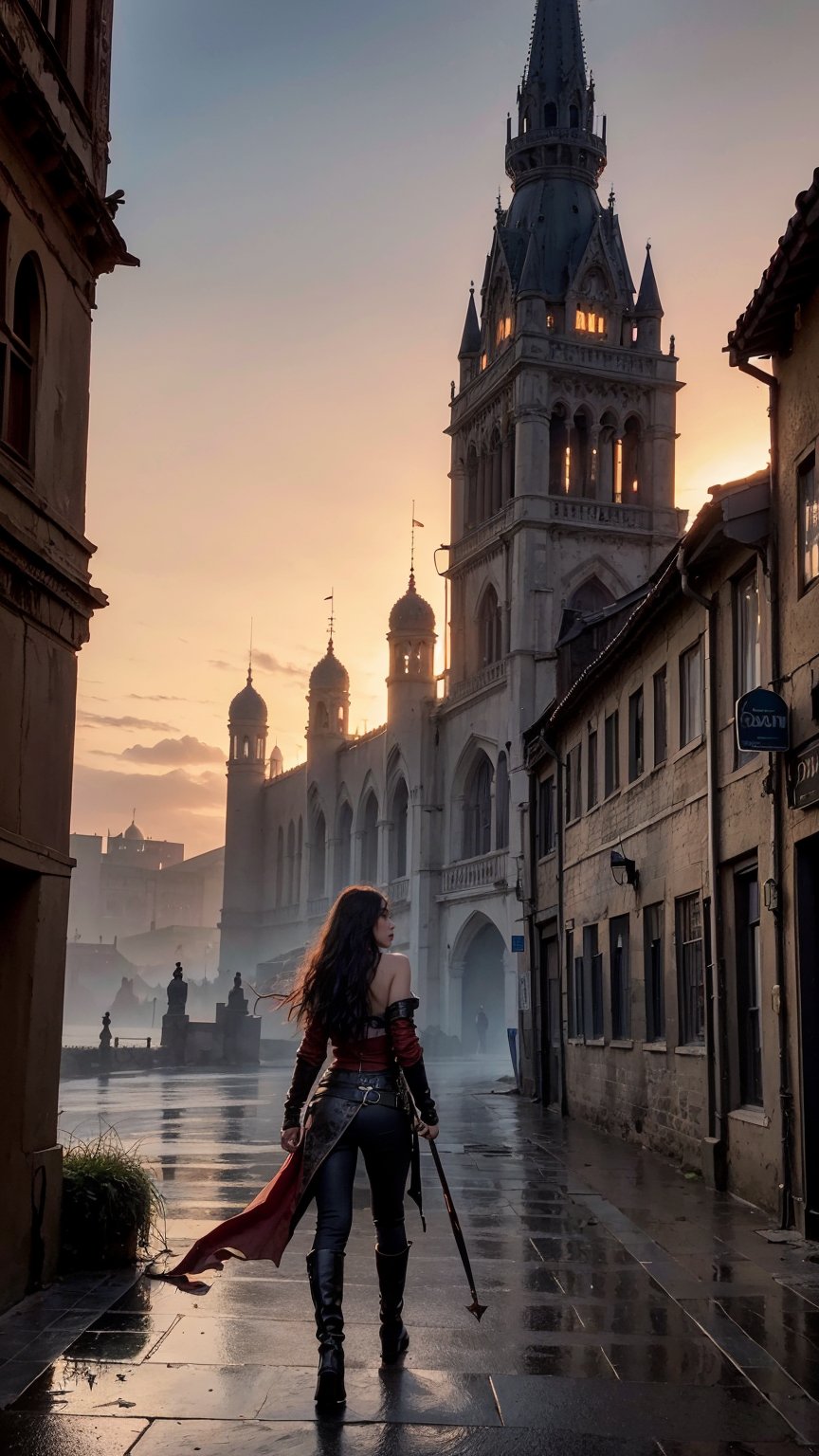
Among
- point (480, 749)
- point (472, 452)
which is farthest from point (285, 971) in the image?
point (472, 452)

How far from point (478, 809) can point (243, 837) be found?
4568 cm

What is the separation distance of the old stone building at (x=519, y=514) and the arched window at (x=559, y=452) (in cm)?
7

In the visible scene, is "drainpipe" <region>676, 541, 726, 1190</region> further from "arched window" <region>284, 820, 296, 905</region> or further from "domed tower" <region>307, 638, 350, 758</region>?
"arched window" <region>284, 820, 296, 905</region>

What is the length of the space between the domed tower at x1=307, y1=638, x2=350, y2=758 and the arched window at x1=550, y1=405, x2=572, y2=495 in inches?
1278

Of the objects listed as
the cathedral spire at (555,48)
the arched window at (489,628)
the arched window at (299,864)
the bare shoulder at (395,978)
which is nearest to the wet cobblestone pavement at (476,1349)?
the bare shoulder at (395,978)

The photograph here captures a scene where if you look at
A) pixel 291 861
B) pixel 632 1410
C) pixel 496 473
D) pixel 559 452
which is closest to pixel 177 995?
pixel 496 473

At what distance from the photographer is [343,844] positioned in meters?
84.5

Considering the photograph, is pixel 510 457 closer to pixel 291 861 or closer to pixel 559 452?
pixel 559 452

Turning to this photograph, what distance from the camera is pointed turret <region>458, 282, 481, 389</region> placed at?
66.5 meters

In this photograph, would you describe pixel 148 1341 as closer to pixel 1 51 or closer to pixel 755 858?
pixel 1 51

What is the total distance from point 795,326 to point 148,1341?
27.6 feet

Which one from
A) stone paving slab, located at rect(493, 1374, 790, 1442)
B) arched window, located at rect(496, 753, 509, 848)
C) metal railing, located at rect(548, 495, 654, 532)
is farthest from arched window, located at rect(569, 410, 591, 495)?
stone paving slab, located at rect(493, 1374, 790, 1442)

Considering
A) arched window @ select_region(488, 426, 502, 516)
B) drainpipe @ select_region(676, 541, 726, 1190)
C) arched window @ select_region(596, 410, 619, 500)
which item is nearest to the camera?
drainpipe @ select_region(676, 541, 726, 1190)

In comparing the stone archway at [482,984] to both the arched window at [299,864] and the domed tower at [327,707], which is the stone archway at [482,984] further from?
the arched window at [299,864]
